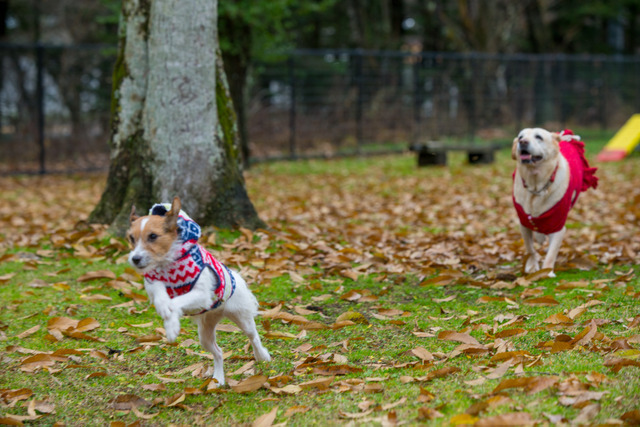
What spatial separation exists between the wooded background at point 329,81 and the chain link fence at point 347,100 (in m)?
0.03

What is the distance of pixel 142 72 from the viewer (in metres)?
7.99

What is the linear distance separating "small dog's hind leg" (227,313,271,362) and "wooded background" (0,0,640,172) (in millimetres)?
10991

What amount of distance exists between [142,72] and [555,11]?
31.3 meters

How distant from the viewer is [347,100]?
63.9 ft

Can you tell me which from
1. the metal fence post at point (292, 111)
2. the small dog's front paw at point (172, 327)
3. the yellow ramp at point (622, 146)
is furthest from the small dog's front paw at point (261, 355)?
the yellow ramp at point (622, 146)

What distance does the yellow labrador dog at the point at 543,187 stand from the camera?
20.7ft

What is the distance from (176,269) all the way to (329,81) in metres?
15.7

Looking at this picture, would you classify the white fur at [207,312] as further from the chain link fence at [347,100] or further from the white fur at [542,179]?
the chain link fence at [347,100]

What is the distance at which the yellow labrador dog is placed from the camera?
20.7 ft

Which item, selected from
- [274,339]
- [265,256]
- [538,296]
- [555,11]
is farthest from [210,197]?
[555,11]

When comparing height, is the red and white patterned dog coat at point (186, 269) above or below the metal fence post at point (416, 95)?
below

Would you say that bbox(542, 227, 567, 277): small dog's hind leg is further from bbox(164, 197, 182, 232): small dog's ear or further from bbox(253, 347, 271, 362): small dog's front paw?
bbox(164, 197, 182, 232): small dog's ear

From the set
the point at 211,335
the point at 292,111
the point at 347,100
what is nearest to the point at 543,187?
the point at 211,335

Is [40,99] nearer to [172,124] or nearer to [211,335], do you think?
[172,124]
